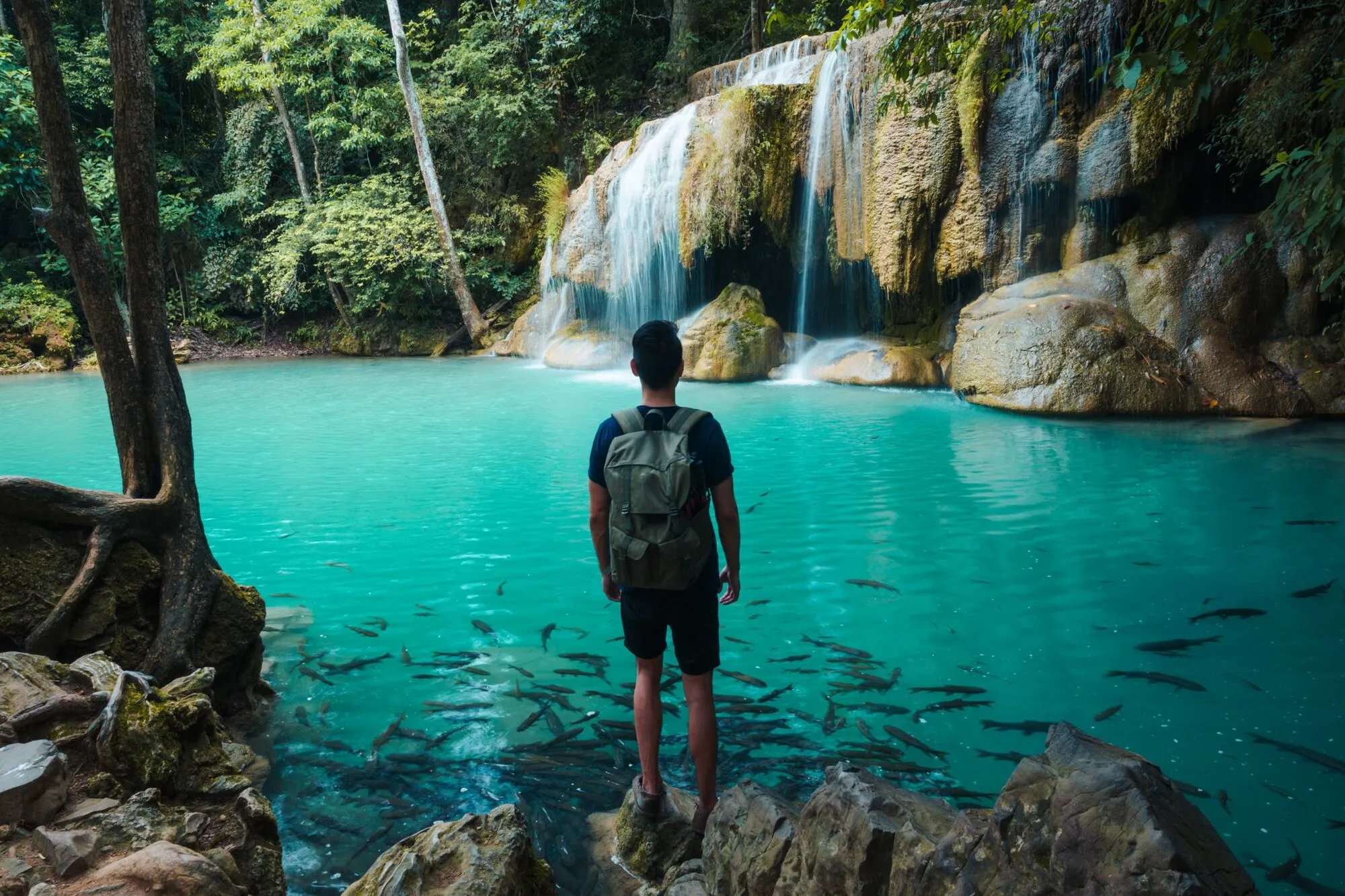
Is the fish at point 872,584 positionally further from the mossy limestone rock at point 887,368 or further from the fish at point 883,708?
the mossy limestone rock at point 887,368

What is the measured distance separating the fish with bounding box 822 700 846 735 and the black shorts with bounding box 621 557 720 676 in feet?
3.71

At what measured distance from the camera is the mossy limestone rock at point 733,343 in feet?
50.8

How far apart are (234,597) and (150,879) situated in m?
2.29

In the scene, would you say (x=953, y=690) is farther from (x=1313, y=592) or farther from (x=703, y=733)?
(x=1313, y=592)

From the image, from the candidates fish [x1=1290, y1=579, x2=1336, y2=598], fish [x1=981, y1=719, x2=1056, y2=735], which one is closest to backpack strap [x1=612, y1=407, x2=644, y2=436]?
fish [x1=981, y1=719, x2=1056, y2=735]

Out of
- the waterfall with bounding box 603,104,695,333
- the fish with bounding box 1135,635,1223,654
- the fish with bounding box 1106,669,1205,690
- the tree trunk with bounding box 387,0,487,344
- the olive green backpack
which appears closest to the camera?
the olive green backpack

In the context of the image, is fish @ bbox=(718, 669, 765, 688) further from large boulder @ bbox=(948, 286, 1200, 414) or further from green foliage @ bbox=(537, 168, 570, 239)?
green foliage @ bbox=(537, 168, 570, 239)

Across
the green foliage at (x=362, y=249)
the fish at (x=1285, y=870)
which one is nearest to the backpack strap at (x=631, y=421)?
the fish at (x=1285, y=870)

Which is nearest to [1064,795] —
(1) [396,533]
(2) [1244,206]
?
(1) [396,533]

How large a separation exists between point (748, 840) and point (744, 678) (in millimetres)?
1869

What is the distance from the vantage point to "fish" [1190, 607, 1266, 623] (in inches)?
183

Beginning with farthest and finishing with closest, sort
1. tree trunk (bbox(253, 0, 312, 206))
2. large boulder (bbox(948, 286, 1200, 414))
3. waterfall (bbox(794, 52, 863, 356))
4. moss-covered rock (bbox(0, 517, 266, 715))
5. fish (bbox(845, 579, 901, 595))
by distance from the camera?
tree trunk (bbox(253, 0, 312, 206)) → waterfall (bbox(794, 52, 863, 356)) → large boulder (bbox(948, 286, 1200, 414)) → fish (bbox(845, 579, 901, 595)) → moss-covered rock (bbox(0, 517, 266, 715))

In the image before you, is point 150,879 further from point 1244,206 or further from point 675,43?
point 675,43

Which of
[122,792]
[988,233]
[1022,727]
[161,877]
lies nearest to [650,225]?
[988,233]
